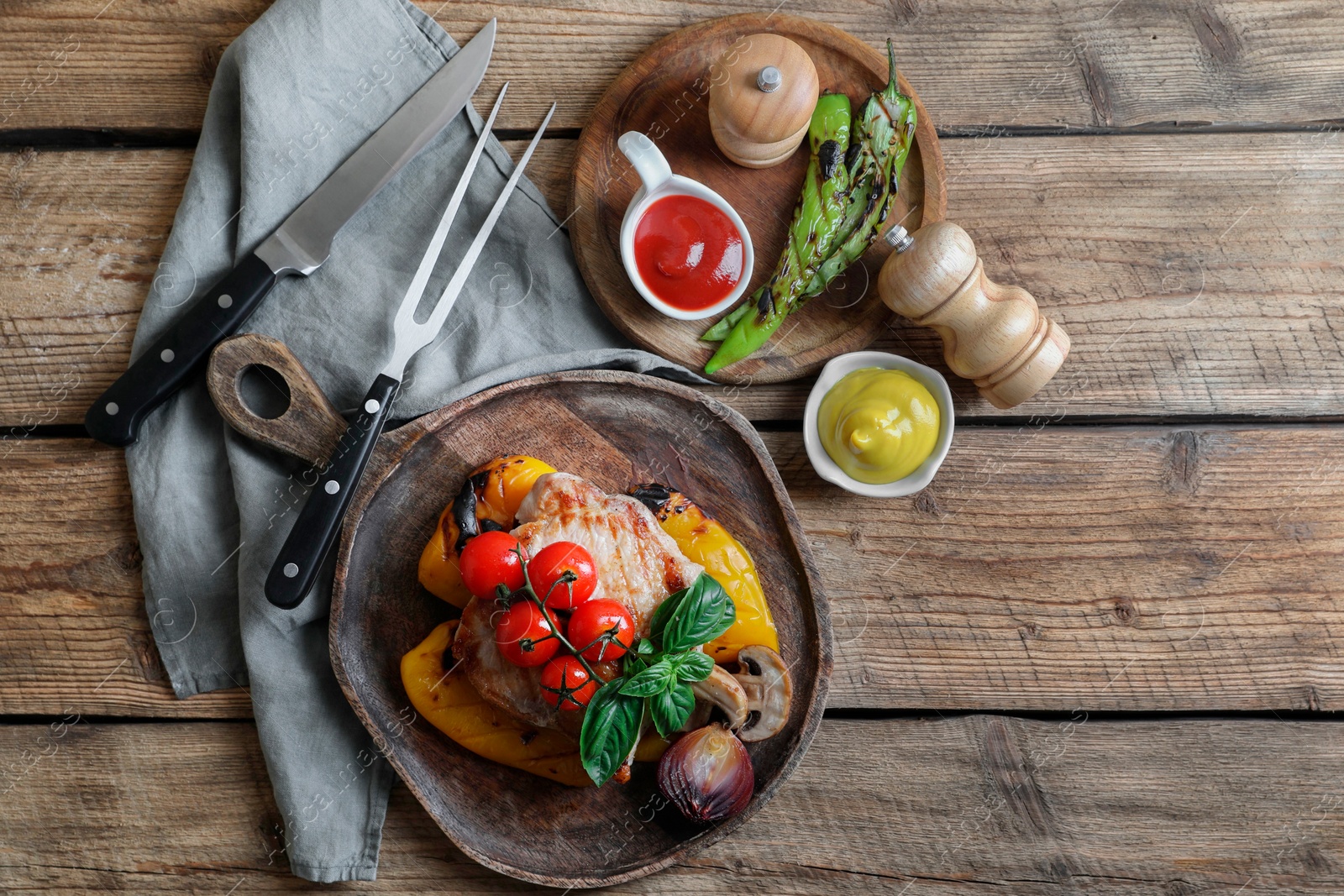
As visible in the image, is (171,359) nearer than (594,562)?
No

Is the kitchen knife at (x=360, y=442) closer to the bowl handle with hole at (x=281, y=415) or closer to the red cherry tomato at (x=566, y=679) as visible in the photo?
the bowl handle with hole at (x=281, y=415)

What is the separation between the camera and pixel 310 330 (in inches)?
92.2

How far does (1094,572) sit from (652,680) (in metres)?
1.36

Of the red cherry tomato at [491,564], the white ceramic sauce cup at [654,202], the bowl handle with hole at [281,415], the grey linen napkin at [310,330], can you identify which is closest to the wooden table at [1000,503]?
the grey linen napkin at [310,330]

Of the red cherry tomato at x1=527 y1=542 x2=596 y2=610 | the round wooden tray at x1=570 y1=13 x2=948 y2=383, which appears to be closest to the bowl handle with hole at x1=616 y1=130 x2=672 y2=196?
the round wooden tray at x1=570 y1=13 x2=948 y2=383

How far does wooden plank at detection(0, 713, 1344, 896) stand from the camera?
2346 mm

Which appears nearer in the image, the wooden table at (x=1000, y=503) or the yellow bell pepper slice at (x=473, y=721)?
the yellow bell pepper slice at (x=473, y=721)

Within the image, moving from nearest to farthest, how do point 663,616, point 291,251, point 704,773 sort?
point 663,616 → point 704,773 → point 291,251

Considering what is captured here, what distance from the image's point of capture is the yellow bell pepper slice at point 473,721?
2160 mm

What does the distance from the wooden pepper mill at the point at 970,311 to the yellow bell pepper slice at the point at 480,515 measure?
1044 millimetres

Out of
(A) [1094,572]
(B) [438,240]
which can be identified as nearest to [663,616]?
(B) [438,240]

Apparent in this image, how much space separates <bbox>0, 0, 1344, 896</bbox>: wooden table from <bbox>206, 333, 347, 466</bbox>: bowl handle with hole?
427 mm

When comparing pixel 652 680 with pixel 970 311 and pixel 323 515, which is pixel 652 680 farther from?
pixel 970 311

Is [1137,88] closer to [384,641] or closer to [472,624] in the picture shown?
[472,624]
